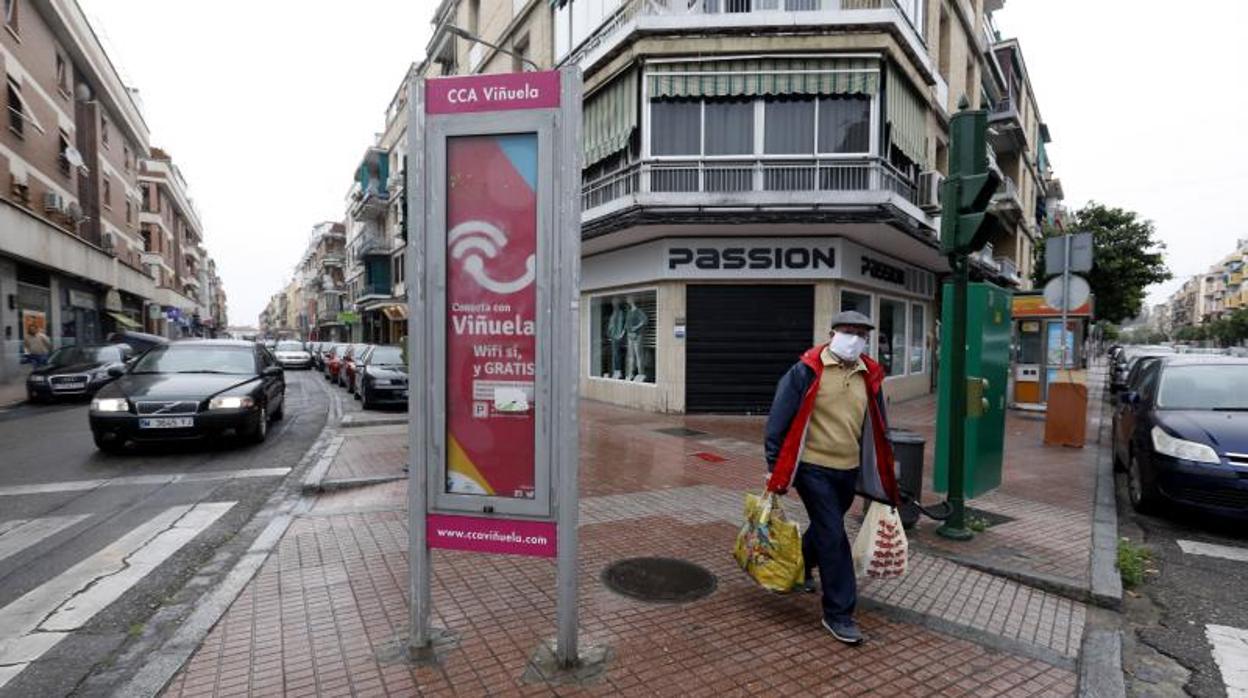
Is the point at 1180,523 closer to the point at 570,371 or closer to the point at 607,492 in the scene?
the point at 607,492

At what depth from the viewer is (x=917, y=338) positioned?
17.7m

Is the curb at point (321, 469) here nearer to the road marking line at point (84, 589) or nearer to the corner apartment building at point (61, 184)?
the road marking line at point (84, 589)

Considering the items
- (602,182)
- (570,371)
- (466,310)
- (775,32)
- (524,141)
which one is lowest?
(570,371)

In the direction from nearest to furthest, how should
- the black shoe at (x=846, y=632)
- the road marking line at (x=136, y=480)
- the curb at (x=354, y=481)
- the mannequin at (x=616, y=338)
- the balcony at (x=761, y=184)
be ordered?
the black shoe at (x=846, y=632) → the road marking line at (x=136, y=480) → the curb at (x=354, y=481) → the balcony at (x=761, y=184) → the mannequin at (x=616, y=338)

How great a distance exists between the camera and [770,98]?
485 inches

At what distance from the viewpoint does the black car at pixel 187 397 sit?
25.5 ft

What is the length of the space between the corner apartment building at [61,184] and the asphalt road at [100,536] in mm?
13386

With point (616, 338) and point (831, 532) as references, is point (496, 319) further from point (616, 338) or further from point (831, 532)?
point (616, 338)

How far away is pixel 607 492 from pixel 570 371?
3.85m

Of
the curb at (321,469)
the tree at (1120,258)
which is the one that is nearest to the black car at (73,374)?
the curb at (321,469)

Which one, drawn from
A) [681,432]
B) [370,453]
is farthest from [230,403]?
[681,432]

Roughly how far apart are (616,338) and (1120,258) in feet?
87.8

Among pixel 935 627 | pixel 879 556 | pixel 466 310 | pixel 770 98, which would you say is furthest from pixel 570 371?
pixel 770 98

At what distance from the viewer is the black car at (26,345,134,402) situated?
14.3 meters
